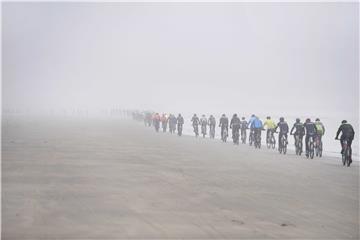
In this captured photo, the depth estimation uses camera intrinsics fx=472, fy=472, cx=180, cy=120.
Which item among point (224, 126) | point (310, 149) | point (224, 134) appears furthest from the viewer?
point (224, 134)

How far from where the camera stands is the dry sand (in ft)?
23.9

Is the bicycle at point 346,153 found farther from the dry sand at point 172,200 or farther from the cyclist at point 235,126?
the cyclist at point 235,126

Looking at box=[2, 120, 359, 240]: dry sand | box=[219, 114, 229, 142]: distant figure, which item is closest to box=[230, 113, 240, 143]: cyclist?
box=[219, 114, 229, 142]: distant figure

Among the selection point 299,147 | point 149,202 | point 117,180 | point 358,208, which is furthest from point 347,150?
point 149,202

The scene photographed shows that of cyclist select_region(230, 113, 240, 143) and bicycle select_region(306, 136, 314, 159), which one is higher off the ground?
cyclist select_region(230, 113, 240, 143)

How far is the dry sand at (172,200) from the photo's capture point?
7281 millimetres

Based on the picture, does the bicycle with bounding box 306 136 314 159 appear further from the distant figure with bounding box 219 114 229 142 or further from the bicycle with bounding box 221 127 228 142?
the bicycle with bounding box 221 127 228 142

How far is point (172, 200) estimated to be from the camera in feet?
31.3

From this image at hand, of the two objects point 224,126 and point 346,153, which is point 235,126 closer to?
point 224,126

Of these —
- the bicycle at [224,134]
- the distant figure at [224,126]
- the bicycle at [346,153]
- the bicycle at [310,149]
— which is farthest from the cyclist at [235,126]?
the bicycle at [346,153]

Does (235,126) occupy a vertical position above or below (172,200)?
above

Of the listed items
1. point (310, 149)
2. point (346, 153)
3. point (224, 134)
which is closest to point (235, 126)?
point (224, 134)

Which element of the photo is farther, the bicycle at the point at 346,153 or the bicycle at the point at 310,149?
the bicycle at the point at 310,149

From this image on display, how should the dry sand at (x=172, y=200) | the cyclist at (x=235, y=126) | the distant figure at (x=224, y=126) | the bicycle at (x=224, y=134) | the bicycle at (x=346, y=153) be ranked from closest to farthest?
the dry sand at (x=172, y=200)
the bicycle at (x=346, y=153)
the cyclist at (x=235, y=126)
the distant figure at (x=224, y=126)
the bicycle at (x=224, y=134)
